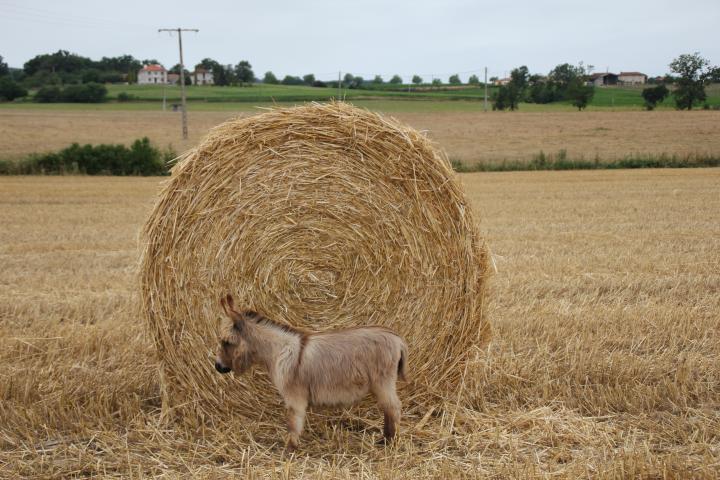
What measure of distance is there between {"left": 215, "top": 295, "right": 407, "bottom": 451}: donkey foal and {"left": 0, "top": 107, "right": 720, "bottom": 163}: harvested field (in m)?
27.6

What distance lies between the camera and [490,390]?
211 inches

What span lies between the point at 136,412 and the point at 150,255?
106 centimetres

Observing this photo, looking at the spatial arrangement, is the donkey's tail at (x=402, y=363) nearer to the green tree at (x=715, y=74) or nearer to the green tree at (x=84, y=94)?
the green tree at (x=715, y=74)

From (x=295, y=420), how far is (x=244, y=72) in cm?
7778

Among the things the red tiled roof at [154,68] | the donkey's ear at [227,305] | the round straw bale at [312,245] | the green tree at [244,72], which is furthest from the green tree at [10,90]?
the donkey's ear at [227,305]

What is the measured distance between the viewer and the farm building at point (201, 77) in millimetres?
86625

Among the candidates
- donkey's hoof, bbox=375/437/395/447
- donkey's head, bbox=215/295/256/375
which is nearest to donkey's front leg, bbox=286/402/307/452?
donkey's head, bbox=215/295/256/375

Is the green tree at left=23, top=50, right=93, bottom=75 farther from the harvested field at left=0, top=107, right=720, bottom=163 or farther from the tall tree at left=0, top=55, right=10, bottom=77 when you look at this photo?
the harvested field at left=0, top=107, right=720, bottom=163

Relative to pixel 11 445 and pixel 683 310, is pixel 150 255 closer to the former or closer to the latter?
pixel 11 445

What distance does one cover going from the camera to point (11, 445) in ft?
14.9

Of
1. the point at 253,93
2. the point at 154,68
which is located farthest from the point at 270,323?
the point at 154,68

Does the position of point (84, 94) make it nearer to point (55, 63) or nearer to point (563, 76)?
point (55, 63)

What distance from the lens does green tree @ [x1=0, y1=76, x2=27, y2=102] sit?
62.7 m

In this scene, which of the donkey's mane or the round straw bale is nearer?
the donkey's mane
